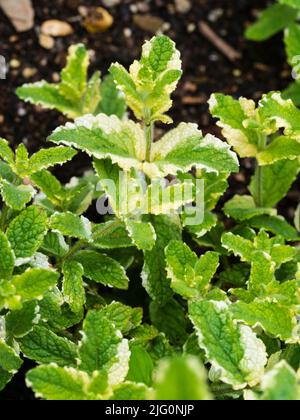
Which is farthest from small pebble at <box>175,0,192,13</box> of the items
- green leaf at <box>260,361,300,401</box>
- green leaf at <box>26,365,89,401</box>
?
green leaf at <box>260,361,300,401</box>

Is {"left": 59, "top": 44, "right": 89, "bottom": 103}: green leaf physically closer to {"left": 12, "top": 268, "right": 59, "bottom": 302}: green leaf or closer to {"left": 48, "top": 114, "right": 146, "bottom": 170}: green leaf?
{"left": 48, "top": 114, "right": 146, "bottom": 170}: green leaf

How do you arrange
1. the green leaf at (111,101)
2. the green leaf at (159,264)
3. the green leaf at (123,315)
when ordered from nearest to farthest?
the green leaf at (123,315), the green leaf at (159,264), the green leaf at (111,101)

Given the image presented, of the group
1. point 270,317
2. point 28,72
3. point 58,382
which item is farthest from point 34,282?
point 28,72

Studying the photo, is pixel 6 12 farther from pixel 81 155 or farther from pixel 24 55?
pixel 81 155

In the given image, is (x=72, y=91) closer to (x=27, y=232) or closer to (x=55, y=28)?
(x=55, y=28)

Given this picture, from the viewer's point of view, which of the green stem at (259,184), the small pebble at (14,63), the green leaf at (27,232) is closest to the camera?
the green leaf at (27,232)

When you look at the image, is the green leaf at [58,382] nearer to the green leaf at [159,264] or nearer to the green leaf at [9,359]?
the green leaf at [9,359]

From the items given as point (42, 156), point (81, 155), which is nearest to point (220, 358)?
point (42, 156)

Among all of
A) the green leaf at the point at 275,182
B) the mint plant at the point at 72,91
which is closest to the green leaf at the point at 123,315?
the green leaf at the point at 275,182

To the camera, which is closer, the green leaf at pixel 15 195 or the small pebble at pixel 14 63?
the green leaf at pixel 15 195
